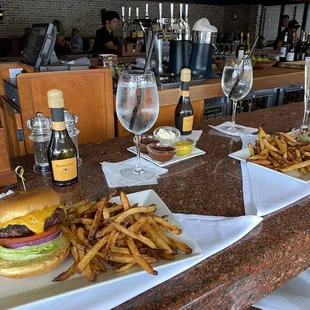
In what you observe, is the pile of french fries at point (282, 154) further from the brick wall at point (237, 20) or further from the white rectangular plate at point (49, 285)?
the brick wall at point (237, 20)

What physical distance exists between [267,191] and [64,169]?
0.60 meters

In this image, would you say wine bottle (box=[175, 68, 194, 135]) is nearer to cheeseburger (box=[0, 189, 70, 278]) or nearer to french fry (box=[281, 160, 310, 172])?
french fry (box=[281, 160, 310, 172])

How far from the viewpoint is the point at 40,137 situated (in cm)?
107

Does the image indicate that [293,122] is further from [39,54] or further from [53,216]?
[39,54]

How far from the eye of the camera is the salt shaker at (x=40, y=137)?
1.07 meters

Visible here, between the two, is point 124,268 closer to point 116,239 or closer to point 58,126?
point 116,239

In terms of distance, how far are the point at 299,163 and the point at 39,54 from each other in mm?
1647

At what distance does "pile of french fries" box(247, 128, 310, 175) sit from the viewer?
3.35 feet

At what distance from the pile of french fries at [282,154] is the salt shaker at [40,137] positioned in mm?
680

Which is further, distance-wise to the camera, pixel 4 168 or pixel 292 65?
pixel 292 65

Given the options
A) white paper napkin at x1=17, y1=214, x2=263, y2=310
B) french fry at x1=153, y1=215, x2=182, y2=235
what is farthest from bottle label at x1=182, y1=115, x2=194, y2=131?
french fry at x1=153, y1=215, x2=182, y2=235

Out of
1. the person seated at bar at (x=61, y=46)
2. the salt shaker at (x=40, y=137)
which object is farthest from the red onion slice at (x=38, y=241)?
the person seated at bar at (x=61, y=46)

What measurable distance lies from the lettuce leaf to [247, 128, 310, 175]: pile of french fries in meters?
0.70

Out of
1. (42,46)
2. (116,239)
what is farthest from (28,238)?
(42,46)
